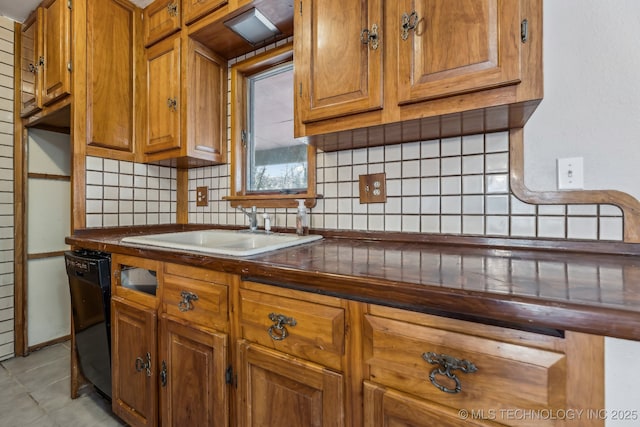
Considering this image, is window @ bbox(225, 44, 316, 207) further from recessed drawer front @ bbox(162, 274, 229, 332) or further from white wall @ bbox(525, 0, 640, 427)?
white wall @ bbox(525, 0, 640, 427)

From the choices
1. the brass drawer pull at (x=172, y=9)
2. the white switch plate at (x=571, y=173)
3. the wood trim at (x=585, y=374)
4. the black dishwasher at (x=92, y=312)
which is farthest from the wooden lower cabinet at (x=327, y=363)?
the brass drawer pull at (x=172, y=9)

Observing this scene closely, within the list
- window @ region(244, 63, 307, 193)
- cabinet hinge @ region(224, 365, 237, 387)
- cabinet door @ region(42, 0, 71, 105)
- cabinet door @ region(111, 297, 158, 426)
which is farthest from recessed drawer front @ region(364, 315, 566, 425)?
cabinet door @ region(42, 0, 71, 105)

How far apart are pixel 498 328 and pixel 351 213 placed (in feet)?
2.81

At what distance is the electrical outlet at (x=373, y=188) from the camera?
1.22 m

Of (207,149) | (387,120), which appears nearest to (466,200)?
(387,120)

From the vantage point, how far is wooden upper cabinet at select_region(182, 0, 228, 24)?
1.35 metres

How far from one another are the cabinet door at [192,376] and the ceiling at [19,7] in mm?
1902

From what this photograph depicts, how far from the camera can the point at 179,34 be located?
1545 mm

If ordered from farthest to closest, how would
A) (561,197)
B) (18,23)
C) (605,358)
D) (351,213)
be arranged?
(18,23) < (351,213) < (561,197) < (605,358)

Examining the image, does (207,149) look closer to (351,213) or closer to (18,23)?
(351,213)

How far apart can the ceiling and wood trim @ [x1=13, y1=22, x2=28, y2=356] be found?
67mm

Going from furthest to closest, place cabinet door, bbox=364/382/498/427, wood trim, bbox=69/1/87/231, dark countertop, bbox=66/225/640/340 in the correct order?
wood trim, bbox=69/1/87/231, cabinet door, bbox=364/382/498/427, dark countertop, bbox=66/225/640/340

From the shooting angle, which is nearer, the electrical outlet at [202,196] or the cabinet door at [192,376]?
the cabinet door at [192,376]

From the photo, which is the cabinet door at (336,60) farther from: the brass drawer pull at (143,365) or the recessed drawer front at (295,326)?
the brass drawer pull at (143,365)
